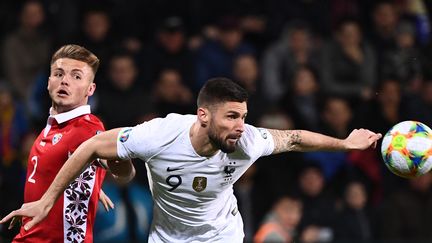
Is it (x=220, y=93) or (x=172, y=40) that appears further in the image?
(x=172, y=40)

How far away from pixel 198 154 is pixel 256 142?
0.36 metres

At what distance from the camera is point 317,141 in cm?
599

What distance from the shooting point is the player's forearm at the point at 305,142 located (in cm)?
599

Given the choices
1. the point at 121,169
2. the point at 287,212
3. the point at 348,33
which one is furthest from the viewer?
the point at 348,33

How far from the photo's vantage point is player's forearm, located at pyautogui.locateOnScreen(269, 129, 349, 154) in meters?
5.99

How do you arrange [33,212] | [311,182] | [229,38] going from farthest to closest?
1. [229,38]
2. [311,182]
3. [33,212]

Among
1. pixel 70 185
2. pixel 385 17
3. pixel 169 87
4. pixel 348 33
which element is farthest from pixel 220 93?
pixel 385 17

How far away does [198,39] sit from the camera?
11.1 meters

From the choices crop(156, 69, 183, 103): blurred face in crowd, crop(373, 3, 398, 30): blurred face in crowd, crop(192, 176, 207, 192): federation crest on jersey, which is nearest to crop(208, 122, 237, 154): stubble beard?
crop(192, 176, 207, 192): federation crest on jersey

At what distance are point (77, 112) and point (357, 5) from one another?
6.55m

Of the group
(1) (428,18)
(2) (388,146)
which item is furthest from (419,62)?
(2) (388,146)

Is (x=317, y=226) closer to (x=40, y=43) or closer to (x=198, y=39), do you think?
(x=198, y=39)

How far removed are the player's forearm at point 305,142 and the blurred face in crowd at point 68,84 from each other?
3.83ft

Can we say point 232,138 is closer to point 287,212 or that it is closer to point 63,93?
point 63,93
